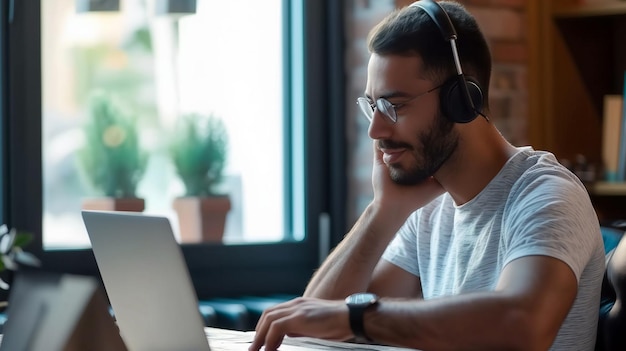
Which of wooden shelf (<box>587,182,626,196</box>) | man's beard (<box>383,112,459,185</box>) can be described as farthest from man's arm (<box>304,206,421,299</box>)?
wooden shelf (<box>587,182,626,196</box>)

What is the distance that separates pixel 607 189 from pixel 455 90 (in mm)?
1257

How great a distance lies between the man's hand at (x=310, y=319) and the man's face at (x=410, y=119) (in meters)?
0.38

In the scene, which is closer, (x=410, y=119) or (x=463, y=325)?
(x=463, y=325)

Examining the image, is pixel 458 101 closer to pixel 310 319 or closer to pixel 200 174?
pixel 310 319

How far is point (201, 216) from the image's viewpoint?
8.61ft

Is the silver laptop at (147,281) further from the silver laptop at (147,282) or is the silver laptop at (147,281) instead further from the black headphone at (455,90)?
the black headphone at (455,90)

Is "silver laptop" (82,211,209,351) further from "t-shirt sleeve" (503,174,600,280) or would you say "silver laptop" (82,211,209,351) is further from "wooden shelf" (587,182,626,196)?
"wooden shelf" (587,182,626,196)

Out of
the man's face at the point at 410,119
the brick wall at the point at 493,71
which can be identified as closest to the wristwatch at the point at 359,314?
the man's face at the point at 410,119

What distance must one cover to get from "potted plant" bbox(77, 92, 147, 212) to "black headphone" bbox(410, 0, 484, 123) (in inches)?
40.8

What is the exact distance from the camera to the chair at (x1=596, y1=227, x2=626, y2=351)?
1630 millimetres

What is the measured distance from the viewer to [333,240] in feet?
9.23

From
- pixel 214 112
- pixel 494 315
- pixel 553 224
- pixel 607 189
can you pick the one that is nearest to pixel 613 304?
pixel 553 224

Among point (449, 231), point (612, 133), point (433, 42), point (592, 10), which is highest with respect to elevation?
point (592, 10)

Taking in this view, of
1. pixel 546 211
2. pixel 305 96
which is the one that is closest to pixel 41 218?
pixel 305 96
